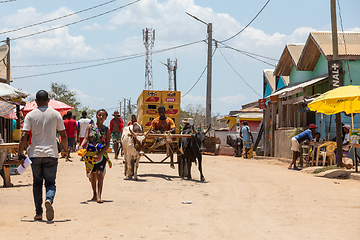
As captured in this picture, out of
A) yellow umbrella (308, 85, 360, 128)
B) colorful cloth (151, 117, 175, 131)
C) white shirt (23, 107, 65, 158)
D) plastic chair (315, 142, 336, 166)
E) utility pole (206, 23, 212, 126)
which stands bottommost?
plastic chair (315, 142, 336, 166)

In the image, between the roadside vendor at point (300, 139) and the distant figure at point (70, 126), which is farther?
the distant figure at point (70, 126)

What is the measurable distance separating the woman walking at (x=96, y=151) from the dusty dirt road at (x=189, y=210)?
0.49 m

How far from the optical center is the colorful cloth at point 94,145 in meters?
9.51

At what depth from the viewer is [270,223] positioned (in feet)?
25.0

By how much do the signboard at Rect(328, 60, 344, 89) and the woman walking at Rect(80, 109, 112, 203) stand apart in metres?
9.99

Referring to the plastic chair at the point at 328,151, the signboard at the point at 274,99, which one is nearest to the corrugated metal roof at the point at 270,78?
the signboard at the point at 274,99

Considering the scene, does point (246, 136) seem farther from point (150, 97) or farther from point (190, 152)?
point (190, 152)

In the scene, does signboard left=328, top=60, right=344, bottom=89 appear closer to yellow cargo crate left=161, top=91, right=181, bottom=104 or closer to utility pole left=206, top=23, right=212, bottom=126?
yellow cargo crate left=161, top=91, right=181, bottom=104

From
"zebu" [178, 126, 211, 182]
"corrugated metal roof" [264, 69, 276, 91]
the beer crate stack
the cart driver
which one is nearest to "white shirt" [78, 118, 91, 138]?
the beer crate stack

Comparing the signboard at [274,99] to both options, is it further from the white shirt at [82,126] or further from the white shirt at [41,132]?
the white shirt at [41,132]

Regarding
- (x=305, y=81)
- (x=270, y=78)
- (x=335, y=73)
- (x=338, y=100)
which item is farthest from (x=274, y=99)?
(x=338, y=100)

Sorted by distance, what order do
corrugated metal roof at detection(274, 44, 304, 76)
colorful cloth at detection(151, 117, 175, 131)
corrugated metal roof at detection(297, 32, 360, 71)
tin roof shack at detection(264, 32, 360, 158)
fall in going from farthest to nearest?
corrugated metal roof at detection(274, 44, 304, 76)
tin roof shack at detection(264, 32, 360, 158)
corrugated metal roof at detection(297, 32, 360, 71)
colorful cloth at detection(151, 117, 175, 131)

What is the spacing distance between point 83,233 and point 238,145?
22.7 metres

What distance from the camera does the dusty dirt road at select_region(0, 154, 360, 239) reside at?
6.79 meters
